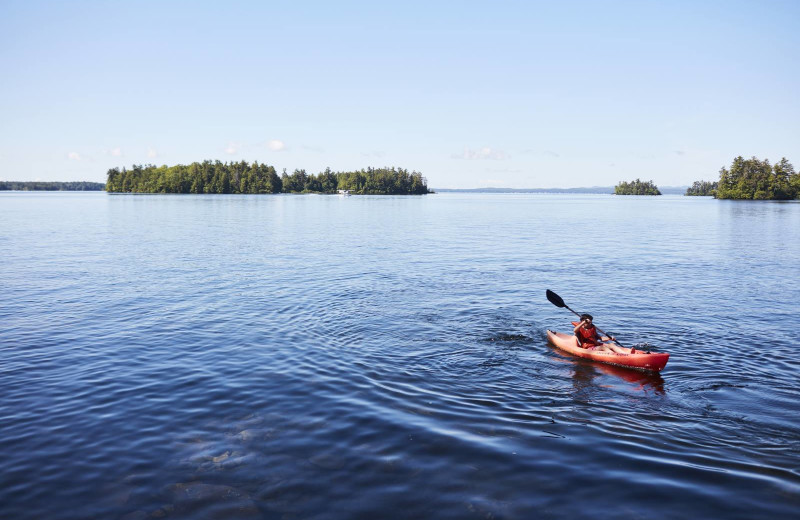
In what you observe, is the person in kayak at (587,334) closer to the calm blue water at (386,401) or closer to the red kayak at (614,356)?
the red kayak at (614,356)

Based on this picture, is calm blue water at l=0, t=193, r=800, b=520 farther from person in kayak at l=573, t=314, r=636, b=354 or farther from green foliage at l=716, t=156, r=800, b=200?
green foliage at l=716, t=156, r=800, b=200

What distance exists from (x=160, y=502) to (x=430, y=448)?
495 cm

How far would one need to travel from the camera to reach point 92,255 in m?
39.4

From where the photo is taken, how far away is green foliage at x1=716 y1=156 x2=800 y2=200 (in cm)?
17050

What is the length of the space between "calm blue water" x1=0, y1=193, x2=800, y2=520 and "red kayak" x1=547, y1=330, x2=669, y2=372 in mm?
319

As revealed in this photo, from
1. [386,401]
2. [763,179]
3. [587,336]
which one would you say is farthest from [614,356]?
[763,179]

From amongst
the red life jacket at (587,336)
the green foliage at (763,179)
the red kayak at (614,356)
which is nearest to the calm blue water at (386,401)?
the red kayak at (614,356)

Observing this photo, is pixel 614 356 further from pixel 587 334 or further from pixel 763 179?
pixel 763 179

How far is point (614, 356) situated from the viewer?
15.8 metres

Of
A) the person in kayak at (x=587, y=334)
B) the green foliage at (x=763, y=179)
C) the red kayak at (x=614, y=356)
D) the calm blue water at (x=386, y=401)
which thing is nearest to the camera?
the calm blue water at (x=386, y=401)

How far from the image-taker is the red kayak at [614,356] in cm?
1480

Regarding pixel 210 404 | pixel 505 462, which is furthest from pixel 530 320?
pixel 210 404

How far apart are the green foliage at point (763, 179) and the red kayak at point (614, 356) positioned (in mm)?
190928

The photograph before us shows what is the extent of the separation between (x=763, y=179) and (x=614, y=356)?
193 metres
